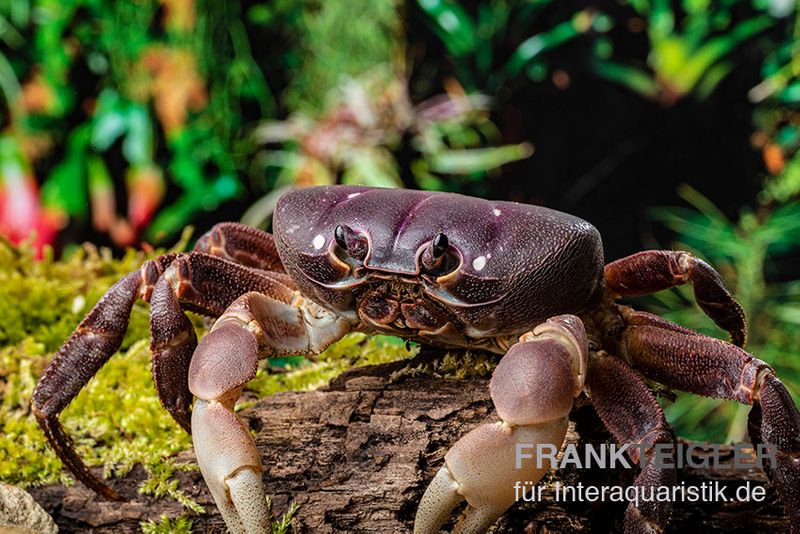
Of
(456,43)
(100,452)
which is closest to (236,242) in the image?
(100,452)

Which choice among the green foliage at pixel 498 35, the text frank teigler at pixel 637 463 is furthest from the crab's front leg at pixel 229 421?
the green foliage at pixel 498 35

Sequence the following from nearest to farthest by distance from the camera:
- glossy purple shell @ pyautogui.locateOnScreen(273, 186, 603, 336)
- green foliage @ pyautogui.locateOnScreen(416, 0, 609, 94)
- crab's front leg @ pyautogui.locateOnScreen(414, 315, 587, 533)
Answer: crab's front leg @ pyautogui.locateOnScreen(414, 315, 587, 533) → glossy purple shell @ pyautogui.locateOnScreen(273, 186, 603, 336) → green foliage @ pyautogui.locateOnScreen(416, 0, 609, 94)

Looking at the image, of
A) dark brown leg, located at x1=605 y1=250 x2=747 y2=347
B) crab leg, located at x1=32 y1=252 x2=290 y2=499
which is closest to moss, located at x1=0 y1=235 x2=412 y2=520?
crab leg, located at x1=32 y1=252 x2=290 y2=499

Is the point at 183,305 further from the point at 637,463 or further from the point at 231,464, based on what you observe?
the point at 637,463

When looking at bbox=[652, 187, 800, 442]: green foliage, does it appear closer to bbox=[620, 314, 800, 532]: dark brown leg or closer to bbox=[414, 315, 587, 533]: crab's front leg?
bbox=[620, 314, 800, 532]: dark brown leg

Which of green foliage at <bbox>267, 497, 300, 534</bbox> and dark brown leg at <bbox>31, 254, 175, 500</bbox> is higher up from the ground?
dark brown leg at <bbox>31, 254, 175, 500</bbox>

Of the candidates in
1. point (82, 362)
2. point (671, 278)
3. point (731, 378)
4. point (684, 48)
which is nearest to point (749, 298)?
point (684, 48)

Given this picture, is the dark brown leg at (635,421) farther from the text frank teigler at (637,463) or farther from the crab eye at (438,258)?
the crab eye at (438,258)
